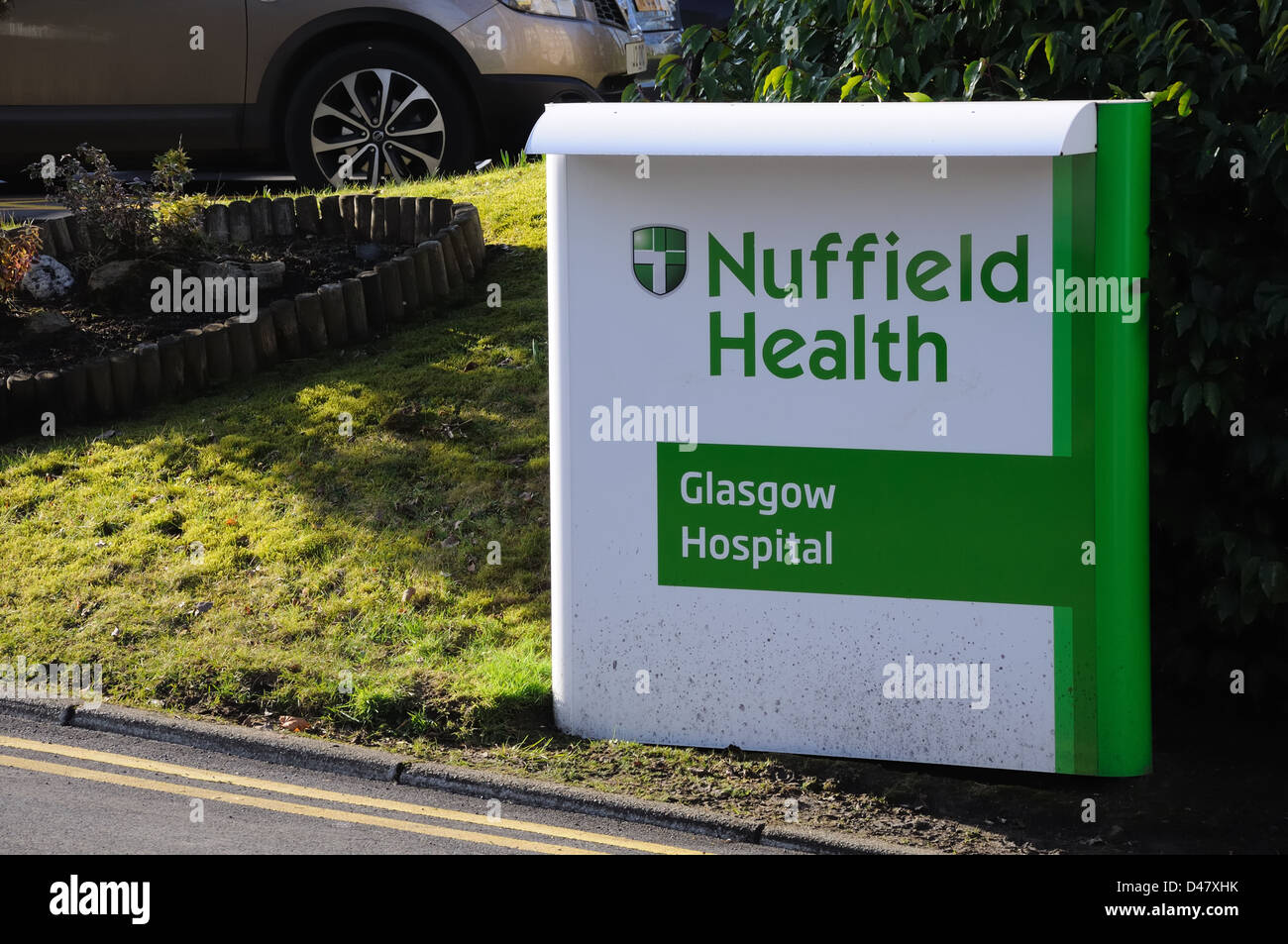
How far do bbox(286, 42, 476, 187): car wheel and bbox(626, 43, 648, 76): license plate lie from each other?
121 cm

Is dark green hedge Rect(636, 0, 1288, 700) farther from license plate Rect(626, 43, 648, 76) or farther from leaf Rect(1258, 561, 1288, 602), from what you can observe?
license plate Rect(626, 43, 648, 76)

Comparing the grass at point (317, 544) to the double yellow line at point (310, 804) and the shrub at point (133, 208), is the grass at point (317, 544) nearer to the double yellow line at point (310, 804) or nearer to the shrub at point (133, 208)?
the double yellow line at point (310, 804)

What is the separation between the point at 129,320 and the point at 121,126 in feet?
8.19

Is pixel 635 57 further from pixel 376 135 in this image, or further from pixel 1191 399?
pixel 1191 399

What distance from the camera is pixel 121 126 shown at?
10.4m

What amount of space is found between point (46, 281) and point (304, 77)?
240 centimetres

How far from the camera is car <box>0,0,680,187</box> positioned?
10.0m

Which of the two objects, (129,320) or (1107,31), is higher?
(1107,31)

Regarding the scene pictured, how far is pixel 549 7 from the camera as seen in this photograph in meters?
10.3

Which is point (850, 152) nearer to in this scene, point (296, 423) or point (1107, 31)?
point (1107, 31)

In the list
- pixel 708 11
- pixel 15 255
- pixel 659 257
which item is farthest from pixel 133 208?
pixel 708 11

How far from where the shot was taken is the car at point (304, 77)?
1002 centimetres

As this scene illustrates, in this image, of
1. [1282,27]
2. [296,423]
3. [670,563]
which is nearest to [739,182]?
[670,563]

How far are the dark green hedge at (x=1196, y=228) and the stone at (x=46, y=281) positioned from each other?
4754mm
